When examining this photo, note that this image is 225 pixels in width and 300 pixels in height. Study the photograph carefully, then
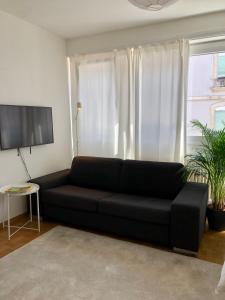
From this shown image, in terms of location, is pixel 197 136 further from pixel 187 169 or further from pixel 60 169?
pixel 60 169

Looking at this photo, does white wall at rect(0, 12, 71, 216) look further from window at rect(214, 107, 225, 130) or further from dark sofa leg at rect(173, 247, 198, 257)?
window at rect(214, 107, 225, 130)

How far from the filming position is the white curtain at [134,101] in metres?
3.40

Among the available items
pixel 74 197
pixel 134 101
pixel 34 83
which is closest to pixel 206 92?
pixel 134 101

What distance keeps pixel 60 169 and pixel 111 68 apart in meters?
1.85

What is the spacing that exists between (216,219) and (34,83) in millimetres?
3035

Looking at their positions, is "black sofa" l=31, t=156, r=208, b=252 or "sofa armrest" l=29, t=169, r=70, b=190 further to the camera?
"sofa armrest" l=29, t=169, r=70, b=190

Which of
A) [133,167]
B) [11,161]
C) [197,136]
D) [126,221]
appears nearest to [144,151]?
[133,167]

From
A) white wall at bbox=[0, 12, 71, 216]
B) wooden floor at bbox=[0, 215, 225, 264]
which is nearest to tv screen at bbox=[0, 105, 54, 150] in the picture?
white wall at bbox=[0, 12, 71, 216]

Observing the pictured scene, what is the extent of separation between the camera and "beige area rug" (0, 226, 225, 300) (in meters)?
1.94

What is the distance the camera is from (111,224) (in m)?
2.88

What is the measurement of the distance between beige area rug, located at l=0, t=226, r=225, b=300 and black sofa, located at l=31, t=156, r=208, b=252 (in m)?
0.21

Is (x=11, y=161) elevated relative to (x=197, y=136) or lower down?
lower down

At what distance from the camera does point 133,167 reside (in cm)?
334

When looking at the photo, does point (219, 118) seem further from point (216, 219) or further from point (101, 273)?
point (101, 273)
